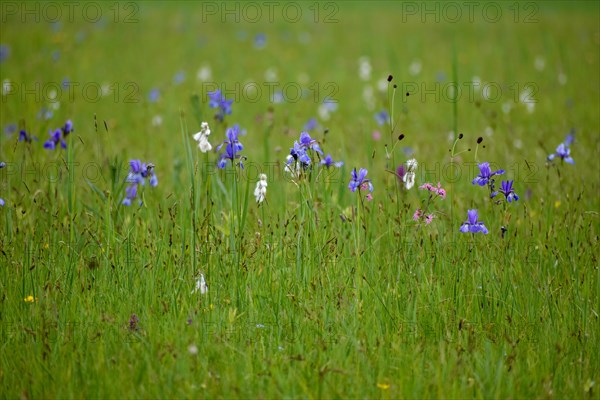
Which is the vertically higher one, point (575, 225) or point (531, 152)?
point (531, 152)

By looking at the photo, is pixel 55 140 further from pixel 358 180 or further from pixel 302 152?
pixel 358 180

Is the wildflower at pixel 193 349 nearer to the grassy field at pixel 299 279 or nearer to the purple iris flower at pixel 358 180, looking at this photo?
the grassy field at pixel 299 279

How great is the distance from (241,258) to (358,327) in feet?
2.71

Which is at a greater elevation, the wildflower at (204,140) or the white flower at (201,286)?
the wildflower at (204,140)

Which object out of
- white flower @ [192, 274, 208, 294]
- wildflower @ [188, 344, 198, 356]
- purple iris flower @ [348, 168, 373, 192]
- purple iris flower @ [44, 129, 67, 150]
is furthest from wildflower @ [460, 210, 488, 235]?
purple iris flower @ [44, 129, 67, 150]

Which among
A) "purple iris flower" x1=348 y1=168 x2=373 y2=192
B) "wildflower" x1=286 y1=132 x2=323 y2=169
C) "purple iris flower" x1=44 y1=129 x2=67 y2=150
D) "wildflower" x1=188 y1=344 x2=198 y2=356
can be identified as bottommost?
"wildflower" x1=188 y1=344 x2=198 y2=356

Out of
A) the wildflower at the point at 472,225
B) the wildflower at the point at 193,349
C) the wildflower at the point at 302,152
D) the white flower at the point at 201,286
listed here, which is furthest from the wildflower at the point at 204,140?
the wildflower at the point at 472,225

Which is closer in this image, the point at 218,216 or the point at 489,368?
the point at 489,368

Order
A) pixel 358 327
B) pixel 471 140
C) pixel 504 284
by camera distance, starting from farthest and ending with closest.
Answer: pixel 471 140
pixel 504 284
pixel 358 327

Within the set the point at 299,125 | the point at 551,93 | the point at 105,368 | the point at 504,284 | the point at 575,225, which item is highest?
the point at 551,93

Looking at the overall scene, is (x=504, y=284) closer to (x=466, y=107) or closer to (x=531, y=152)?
(x=531, y=152)

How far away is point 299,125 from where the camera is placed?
7277 millimetres

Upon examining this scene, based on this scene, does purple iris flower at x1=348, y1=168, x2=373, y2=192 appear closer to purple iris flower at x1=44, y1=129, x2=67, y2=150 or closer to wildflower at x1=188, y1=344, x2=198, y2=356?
wildflower at x1=188, y1=344, x2=198, y2=356

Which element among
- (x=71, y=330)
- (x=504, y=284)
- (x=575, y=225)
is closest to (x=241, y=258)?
(x=71, y=330)
